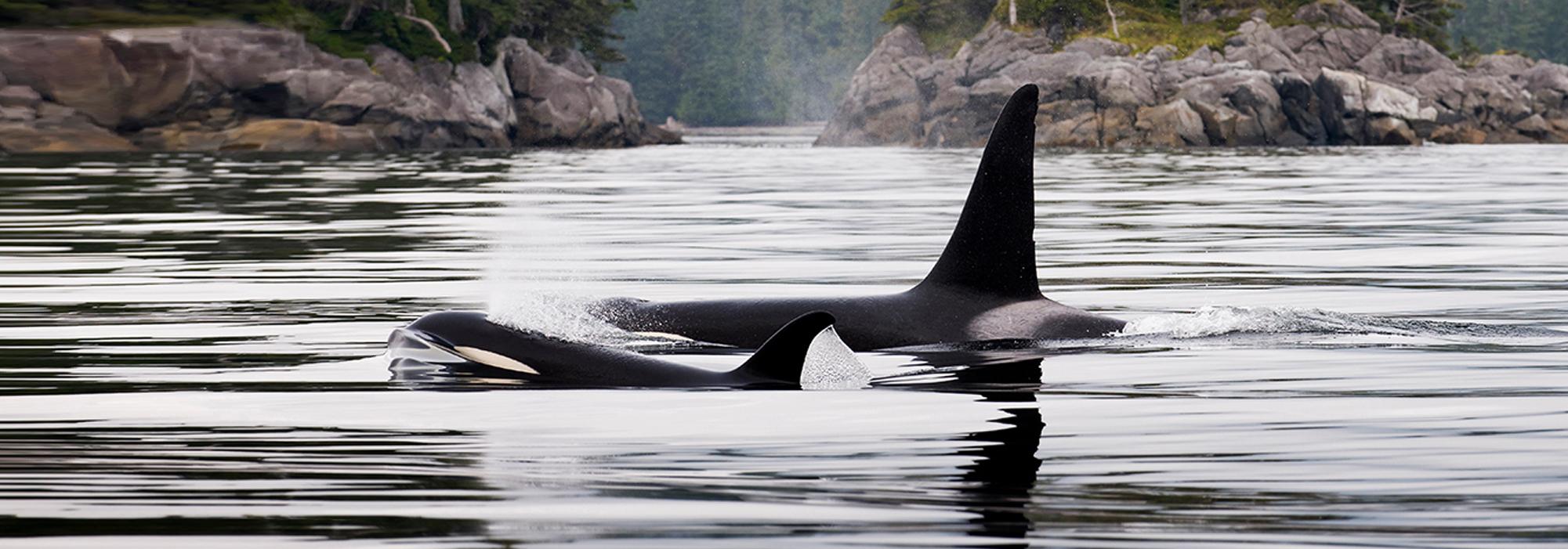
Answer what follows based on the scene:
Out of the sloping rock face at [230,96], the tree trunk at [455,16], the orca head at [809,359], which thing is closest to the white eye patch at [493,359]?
the orca head at [809,359]

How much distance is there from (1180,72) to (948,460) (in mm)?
78049

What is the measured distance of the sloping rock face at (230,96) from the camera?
6309 centimetres

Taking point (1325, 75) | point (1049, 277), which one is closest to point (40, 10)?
point (1325, 75)

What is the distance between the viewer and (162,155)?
58.2m

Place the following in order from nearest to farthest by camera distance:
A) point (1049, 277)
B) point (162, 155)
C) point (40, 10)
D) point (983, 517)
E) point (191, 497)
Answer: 1. point (983, 517)
2. point (191, 497)
3. point (1049, 277)
4. point (162, 155)
5. point (40, 10)

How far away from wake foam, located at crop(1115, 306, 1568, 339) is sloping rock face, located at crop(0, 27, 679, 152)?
55.4 meters

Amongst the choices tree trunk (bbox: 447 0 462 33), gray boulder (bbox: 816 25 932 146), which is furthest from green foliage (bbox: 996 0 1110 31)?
tree trunk (bbox: 447 0 462 33)

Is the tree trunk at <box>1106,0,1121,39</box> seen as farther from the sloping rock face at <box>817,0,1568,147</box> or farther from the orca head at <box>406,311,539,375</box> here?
the orca head at <box>406,311,539,375</box>

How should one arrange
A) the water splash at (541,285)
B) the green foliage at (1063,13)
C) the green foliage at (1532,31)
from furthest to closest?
the green foliage at (1532,31) → the green foliage at (1063,13) → the water splash at (541,285)

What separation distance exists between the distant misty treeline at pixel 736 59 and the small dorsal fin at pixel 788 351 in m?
156

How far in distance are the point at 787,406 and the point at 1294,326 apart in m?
4.41

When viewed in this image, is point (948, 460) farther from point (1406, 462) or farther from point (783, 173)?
point (783, 173)

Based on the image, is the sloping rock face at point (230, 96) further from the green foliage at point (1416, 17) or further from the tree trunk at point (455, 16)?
the green foliage at point (1416, 17)

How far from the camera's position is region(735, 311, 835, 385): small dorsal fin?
7426 mm
